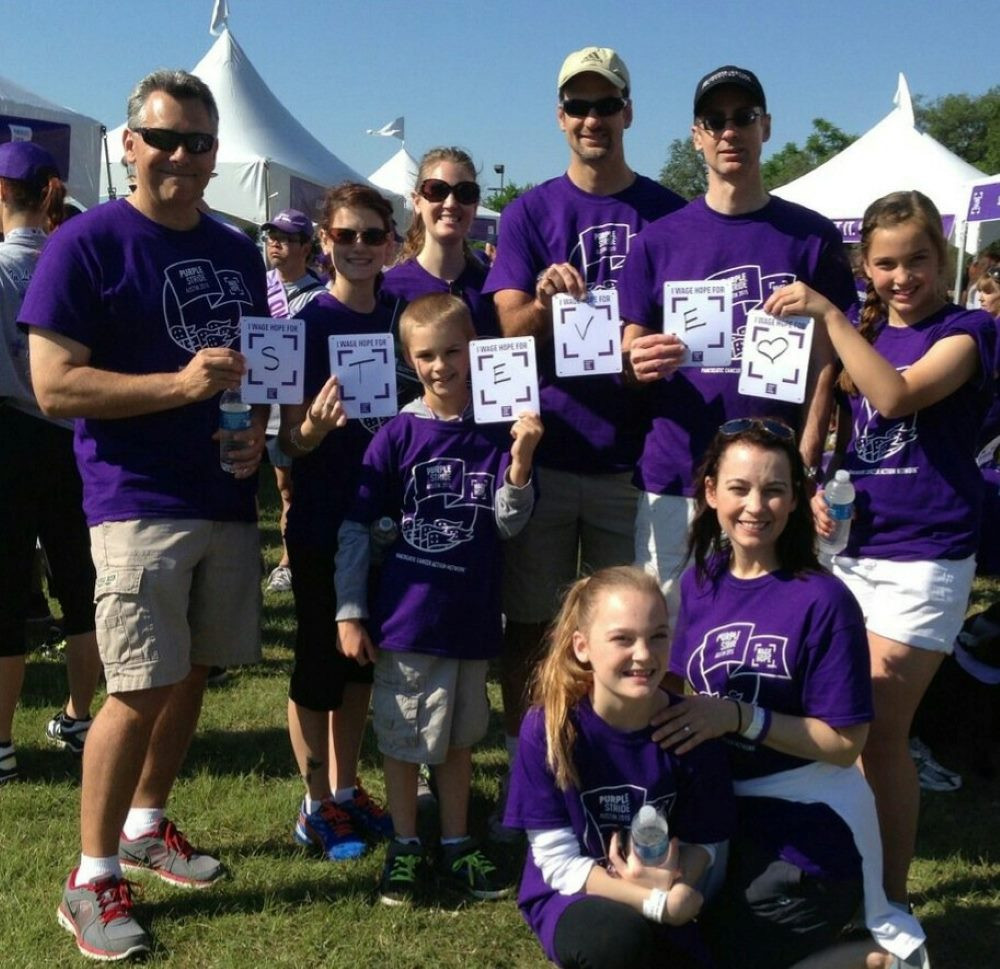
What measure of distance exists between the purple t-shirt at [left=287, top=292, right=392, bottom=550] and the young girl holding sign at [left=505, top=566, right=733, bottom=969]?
1193 millimetres

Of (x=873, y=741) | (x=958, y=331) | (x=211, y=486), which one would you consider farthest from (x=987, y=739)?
(x=211, y=486)

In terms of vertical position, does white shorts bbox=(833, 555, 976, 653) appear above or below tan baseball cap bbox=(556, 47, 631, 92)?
below

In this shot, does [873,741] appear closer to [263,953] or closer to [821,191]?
[263,953]

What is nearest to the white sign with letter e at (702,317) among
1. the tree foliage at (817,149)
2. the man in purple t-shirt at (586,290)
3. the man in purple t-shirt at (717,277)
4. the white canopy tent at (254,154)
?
the man in purple t-shirt at (717,277)

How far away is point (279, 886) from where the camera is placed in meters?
3.42

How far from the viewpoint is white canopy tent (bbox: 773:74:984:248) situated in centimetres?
1530

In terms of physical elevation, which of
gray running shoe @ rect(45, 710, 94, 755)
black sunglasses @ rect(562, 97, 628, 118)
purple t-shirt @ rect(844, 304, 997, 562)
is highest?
black sunglasses @ rect(562, 97, 628, 118)

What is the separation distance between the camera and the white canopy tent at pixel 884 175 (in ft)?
50.2

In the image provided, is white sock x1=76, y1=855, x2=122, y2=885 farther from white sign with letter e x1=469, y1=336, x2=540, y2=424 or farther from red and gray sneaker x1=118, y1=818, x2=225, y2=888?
white sign with letter e x1=469, y1=336, x2=540, y2=424

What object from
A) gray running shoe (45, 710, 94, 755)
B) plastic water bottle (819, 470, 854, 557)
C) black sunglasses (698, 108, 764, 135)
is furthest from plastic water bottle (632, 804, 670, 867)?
gray running shoe (45, 710, 94, 755)

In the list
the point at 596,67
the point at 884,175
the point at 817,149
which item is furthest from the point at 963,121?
the point at 596,67

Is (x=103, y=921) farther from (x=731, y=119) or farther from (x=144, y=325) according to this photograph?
(x=731, y=119)

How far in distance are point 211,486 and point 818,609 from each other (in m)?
1.72

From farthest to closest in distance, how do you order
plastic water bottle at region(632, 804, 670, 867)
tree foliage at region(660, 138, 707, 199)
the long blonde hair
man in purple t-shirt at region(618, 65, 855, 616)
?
tree foliage at region(660, 138, 707, 199) < man in purple t-shirt at region(618, 65, 855, 616) < the long blonde hair < plastic water bottle at region(632, 804, 670, 867)
